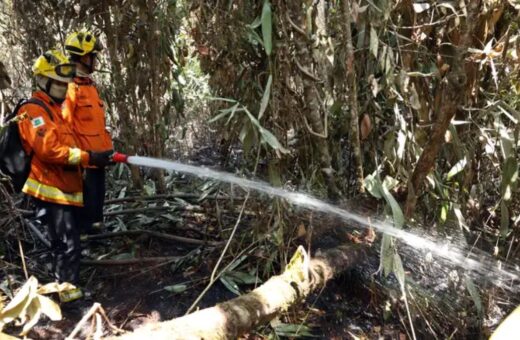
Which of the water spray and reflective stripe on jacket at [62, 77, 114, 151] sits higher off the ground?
reflective stripe on jacket at [62, 77, 114, 151]

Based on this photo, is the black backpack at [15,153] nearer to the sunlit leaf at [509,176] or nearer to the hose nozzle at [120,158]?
the hose nozzle at [120,158]

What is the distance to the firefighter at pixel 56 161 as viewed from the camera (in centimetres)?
302

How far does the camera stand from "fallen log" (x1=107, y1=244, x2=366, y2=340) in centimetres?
179

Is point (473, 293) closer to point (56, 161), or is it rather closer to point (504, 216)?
point (504, 216)

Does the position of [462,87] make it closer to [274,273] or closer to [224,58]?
[224,58]

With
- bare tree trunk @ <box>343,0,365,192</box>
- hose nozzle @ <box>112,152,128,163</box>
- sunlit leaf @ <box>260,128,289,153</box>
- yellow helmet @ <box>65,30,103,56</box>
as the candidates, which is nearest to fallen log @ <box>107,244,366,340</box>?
bare tree trunk @ <box>343,0,365,192</box>

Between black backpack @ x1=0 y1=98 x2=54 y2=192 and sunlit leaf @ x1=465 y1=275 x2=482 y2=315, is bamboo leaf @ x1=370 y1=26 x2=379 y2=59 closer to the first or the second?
sunlit leaf @ x1=465 y1=275 x2=482 y2=315

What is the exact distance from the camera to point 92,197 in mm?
3742

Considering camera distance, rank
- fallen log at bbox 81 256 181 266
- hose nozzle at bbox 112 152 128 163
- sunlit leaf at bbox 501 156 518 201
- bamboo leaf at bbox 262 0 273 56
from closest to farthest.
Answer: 1. bamboo leaf at bbox 262 0 273 56
2. sunlit leaf at bbox 501 156 518 201
3. hose nozzle at bbox 112 152 128 163
4. fallen log at bbox 81 256 181 266

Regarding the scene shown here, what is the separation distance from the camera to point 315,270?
8.82 ft

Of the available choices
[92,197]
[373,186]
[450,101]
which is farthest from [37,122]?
[450,101]

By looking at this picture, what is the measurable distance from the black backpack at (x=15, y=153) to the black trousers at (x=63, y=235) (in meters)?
0.28

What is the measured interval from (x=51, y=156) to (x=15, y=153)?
24cm

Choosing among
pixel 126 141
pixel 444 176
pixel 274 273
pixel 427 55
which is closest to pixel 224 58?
pixel 427 55
